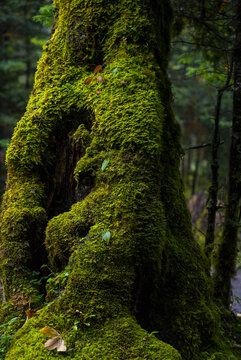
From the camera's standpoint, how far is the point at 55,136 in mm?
3680

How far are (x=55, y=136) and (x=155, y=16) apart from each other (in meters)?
2.10

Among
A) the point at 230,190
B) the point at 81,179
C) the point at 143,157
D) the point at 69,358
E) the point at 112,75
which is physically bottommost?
the point at 69,358

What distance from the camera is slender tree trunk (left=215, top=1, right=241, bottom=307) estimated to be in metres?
5.21

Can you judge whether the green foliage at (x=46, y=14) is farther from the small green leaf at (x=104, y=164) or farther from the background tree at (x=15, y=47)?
the background tree at (x=15, y=47)

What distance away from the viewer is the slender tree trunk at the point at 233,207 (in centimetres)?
→ 521

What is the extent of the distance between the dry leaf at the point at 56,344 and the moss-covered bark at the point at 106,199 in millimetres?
48

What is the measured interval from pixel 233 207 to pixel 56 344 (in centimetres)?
402

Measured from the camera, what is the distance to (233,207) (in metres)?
5.24

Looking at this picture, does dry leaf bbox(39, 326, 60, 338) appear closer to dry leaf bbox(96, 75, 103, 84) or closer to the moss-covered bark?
the moss-covered bark

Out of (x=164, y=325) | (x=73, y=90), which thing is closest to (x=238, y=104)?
(x=73, y=90)

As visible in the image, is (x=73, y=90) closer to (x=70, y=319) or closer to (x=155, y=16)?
(x=155, y=16)

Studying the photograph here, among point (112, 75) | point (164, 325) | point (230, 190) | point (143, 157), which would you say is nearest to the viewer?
point (143, 157)

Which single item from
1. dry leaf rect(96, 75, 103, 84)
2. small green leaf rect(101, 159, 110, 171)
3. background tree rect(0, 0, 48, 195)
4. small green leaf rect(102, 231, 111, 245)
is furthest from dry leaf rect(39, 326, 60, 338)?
background tree rect(0, 0, 48, 195)

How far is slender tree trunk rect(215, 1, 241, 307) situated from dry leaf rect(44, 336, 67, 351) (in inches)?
146
